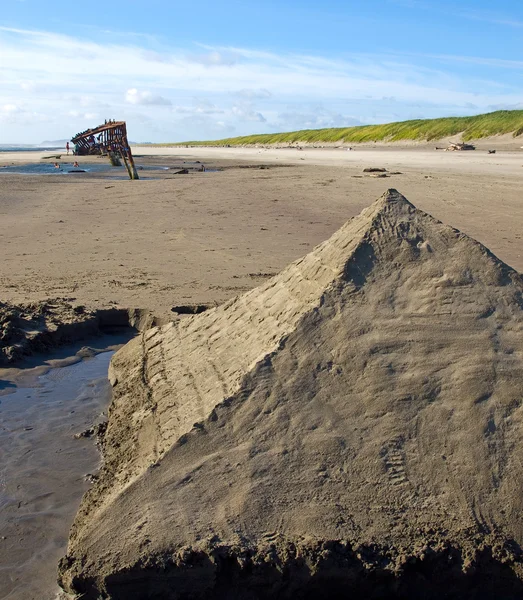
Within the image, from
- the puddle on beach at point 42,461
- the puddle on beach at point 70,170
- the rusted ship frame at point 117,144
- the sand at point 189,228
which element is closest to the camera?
the puddle on beach at point 42,461

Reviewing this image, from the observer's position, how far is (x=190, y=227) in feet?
35.9

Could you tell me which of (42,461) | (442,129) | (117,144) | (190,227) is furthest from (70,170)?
(442,129)

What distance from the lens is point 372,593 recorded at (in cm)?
276

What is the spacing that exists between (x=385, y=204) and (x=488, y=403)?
4.49 feet

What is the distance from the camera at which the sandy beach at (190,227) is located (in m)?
7.48

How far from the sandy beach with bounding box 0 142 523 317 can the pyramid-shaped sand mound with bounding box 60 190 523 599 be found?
10.5 ft

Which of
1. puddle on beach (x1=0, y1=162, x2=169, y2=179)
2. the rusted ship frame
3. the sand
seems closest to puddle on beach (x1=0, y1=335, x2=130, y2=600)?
the sand

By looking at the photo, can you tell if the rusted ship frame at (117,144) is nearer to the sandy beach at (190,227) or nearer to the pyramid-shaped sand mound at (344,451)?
the sandy beach at (190,227)

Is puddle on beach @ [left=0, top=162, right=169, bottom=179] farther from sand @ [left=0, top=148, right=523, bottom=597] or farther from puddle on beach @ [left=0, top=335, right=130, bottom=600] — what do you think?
puddle on beach @ [left=0, top=335, right=130, bottom=600]

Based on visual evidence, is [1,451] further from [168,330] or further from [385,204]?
[385,204]

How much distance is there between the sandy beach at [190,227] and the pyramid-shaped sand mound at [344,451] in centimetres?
320

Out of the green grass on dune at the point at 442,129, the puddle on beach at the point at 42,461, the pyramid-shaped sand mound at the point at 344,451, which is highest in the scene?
the green grass on dune at the point at 442,129

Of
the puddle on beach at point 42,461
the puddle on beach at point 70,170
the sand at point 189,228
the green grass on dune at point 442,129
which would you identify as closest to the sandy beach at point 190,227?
the sand at point 189,228

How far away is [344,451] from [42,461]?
1931 millimetres
